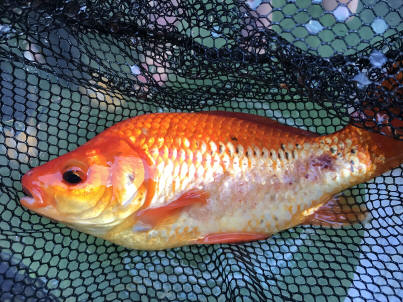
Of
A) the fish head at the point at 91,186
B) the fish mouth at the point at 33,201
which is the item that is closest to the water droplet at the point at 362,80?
the fish head at the point at 91,186

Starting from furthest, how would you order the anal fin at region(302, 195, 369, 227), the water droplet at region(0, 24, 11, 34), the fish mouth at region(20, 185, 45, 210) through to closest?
the anal fin at region(302, 195, 369, 227) → the water droplet at region(0, 24, 11, 34) → the fish mouth at region(20, 185, 45, 210)

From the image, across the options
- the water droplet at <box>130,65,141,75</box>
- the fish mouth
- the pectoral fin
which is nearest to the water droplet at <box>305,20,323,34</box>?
the water droplet at <box>130,65,141,75</box>

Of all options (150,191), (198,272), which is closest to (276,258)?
(198,272)

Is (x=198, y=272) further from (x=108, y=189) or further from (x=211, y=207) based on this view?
(x=108, y=189)

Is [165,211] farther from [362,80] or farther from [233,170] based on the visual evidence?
[362,80]

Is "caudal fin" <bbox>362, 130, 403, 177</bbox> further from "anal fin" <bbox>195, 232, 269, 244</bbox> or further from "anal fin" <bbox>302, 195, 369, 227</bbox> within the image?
"anal fin" <bbox>195, 232, 269, 244</bbox>

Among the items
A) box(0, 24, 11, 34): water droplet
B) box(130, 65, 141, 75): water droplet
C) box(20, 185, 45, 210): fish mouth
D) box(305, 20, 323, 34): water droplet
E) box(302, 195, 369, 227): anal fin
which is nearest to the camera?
box(20, 185, 45, 210): fish mouth

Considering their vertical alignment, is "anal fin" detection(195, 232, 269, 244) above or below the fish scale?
below
